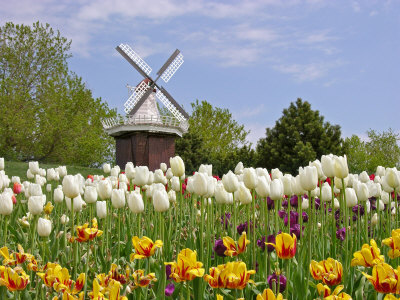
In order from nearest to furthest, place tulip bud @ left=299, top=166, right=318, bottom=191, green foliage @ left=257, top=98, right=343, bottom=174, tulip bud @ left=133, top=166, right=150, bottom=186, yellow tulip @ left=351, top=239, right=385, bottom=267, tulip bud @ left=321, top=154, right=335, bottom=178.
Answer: yellow tulip @ left=351, top=239, right=385, bottom=267 → tulip bud @ left=299, top=166, right=318, bottom=191 → tulip bud @ left=321, top=154, right=335, bottom=178 → tulip bud @ left=133, top=166, right=150, bottom=186 → green foliage @ left=257, top=98, right=343, bottom=174

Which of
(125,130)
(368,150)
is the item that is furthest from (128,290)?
(368,150)

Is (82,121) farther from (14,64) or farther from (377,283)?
(377,283)

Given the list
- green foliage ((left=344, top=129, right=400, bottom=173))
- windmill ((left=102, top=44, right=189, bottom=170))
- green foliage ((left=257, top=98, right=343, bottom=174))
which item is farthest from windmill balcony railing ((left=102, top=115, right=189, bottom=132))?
green foliage ((left=344, top=129, right=400, bottom=173))

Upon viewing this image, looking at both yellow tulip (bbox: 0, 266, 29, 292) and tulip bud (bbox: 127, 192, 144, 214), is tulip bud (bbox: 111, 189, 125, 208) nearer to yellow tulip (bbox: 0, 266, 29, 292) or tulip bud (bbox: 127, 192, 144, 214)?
tulip bud (bbox: 127, 192, 144, 214)

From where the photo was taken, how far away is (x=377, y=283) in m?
2.07

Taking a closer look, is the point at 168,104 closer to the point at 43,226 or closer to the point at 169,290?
the point at 43,226

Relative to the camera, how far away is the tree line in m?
30.6

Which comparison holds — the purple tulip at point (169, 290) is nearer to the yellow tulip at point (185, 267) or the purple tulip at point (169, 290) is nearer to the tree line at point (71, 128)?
the yellow tulip at point (185, 267)

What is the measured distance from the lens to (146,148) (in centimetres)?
2781

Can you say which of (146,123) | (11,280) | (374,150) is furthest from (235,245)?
(374,150)

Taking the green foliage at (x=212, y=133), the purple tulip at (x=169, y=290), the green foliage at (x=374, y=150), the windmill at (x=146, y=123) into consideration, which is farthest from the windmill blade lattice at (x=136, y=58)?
the purple tulip at (x=169, y=290)

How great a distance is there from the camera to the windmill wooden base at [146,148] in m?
27.6

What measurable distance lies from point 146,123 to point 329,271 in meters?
25.5

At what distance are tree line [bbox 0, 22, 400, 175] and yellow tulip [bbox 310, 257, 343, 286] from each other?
93.9ft
